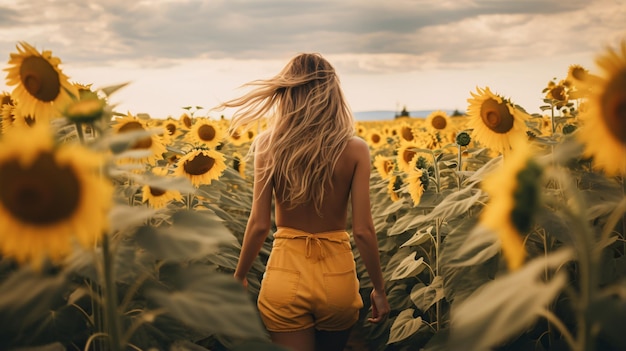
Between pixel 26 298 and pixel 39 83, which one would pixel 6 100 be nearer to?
pixel 39 83

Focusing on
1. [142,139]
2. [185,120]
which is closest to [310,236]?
[142,139]

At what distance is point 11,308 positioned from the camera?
4.91 feet

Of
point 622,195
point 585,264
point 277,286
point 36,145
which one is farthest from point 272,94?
point 585,264

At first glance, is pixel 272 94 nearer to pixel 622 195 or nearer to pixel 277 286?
pixel 277 286

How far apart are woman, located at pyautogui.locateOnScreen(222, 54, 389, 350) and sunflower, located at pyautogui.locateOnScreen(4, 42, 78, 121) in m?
1.25

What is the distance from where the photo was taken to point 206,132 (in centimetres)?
650

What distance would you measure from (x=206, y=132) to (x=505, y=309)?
5.60 meters

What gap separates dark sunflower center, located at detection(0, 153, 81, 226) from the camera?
4.50ft

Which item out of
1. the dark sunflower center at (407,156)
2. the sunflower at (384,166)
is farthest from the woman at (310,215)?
the sunflower at (384,166)

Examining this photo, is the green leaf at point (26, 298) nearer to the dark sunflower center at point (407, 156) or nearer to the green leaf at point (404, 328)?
the green leaf at point (404, 328)

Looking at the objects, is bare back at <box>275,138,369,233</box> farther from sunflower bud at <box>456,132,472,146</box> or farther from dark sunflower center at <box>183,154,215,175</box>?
dark sunflower center at <box>183,154,215,175</box>

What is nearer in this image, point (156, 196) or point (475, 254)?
point (475, 254)

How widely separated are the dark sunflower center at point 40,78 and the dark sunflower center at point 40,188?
52.5 inches

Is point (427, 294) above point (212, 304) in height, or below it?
below
